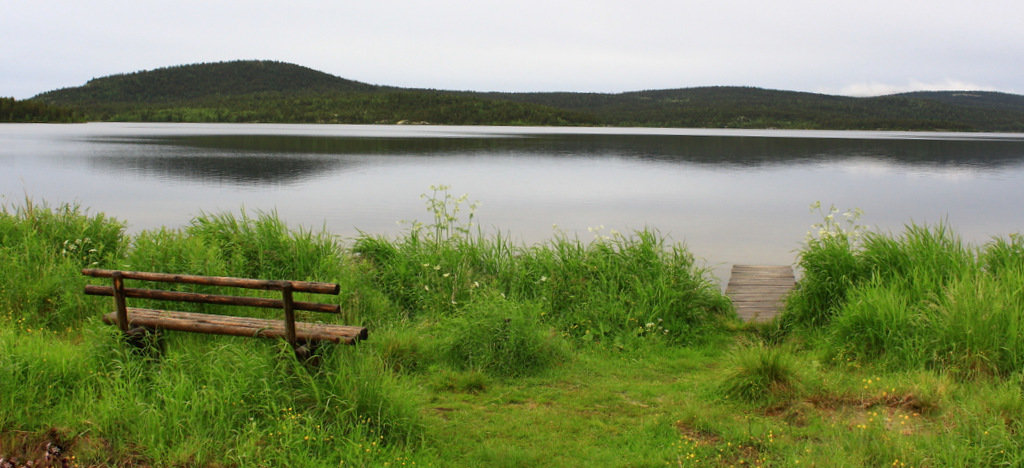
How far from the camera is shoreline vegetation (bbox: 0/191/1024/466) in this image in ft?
14.8

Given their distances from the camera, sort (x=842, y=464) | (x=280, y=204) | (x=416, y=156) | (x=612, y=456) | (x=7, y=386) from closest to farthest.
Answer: (x=842, y=464) < (x=612, y=456) < (x=7, y=386) < (x=280, y=204) < (x=416, y=156)

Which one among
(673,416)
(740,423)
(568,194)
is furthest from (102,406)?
(568,194)

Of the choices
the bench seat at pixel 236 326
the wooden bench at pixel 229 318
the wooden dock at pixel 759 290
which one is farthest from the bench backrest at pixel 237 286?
the wooden dock at pixel 759 290

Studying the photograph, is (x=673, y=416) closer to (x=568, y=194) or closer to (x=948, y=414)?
(x=948, y=414)

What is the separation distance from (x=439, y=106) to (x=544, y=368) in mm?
107901

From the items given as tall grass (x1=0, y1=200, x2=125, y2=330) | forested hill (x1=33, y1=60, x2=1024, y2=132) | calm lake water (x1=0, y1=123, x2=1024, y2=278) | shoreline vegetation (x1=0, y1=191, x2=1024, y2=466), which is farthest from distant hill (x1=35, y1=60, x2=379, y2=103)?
shoreline vegetation (x1=0, y1=191, x2=1024, y2=466)

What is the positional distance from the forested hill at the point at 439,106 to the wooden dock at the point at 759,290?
291 feet

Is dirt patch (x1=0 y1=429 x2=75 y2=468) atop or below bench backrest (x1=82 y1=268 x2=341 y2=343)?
below

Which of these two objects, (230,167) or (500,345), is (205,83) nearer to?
(230,167)

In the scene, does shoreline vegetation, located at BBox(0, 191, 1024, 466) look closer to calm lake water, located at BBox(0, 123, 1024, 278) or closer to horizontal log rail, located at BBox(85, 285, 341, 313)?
horizontal log rail, located at BBox(85, 285, 341, 313)

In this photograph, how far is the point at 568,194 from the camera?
2423 cm

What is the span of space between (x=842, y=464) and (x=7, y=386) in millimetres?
5159

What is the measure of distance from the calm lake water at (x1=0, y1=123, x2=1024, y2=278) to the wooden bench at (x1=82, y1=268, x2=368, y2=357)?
21.2ft

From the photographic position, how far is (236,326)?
499 centimetres
